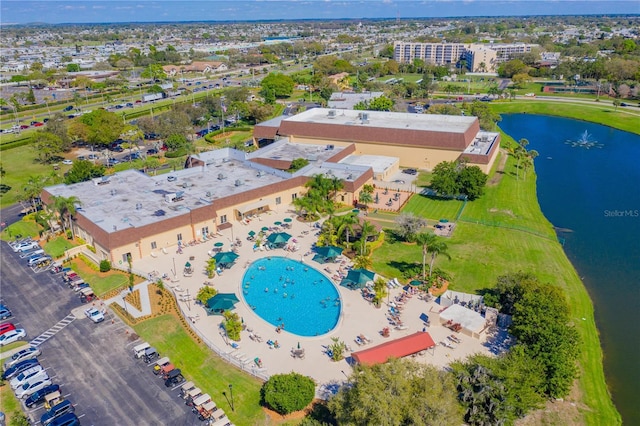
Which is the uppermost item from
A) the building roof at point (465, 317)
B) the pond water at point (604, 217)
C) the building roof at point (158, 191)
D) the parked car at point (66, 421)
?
the building roof at point (158, 191)

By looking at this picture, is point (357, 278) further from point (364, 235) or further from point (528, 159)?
point (528, 159)

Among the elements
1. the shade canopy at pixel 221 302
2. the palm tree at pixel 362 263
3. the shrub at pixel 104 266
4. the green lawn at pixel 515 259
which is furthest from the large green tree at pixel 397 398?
the shrub at pixel 104 266

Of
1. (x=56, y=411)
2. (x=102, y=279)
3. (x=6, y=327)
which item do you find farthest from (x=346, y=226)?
(x=6, y=327)

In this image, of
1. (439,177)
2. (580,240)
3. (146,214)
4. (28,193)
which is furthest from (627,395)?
(28,193)

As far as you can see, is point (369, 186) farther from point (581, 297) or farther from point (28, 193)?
point (28, 193)

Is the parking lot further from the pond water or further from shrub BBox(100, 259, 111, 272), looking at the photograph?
the pond water

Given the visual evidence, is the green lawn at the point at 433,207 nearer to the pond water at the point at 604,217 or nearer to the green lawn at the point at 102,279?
the pond water at the point at 604,217
